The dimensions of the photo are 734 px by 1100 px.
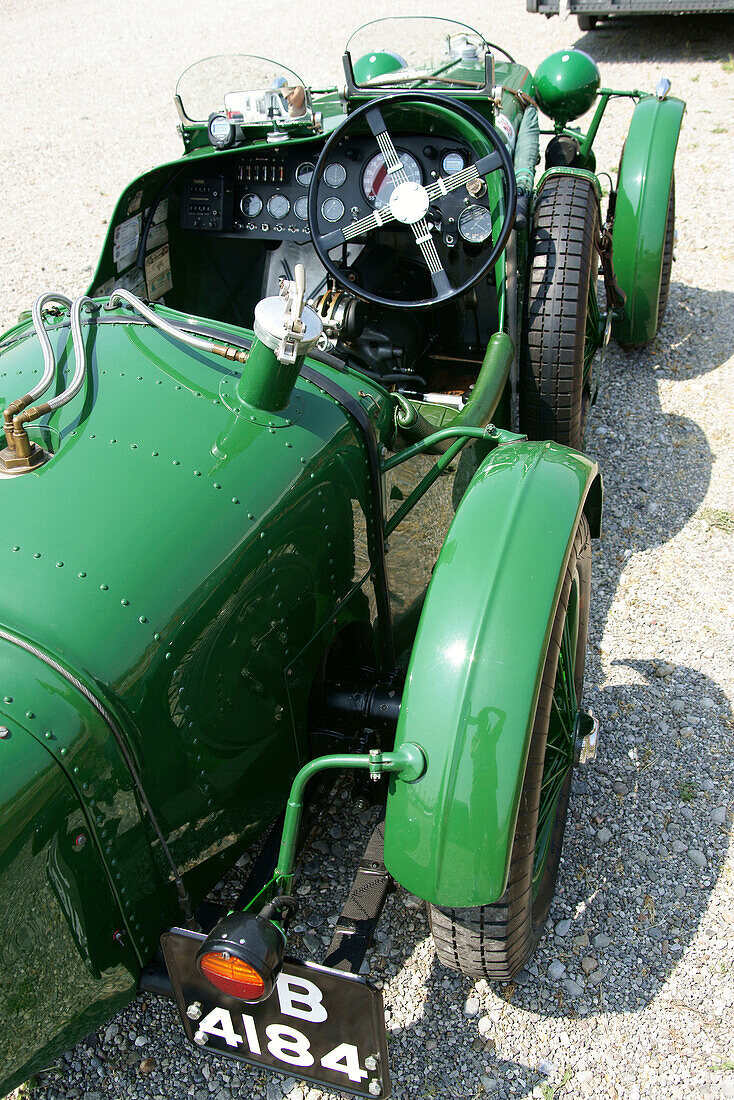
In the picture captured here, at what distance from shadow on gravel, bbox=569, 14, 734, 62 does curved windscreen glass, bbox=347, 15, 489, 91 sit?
6.45 m

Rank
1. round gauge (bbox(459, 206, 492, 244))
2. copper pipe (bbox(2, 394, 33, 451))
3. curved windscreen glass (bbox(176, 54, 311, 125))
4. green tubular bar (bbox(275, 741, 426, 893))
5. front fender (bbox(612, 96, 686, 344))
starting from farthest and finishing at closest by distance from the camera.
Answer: front fender (bbox(612, 96, 686, 344))
curved windscreen glass (bbox(176, 54, 311, 125))
round gauge (bbox(459, 206, 492, 244))
copper pipe (bbox(2, 394, 33, 451))
green tubular bar (bbox(275, 741, 426, 893))

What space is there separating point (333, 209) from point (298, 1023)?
103 inches

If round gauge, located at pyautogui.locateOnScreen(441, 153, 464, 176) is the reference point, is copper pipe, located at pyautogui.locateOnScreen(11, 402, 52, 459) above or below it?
below

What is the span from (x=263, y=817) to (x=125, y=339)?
3.95 ft

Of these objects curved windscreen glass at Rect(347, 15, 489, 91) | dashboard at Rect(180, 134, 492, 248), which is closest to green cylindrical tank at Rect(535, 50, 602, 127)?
curved windscreen glass at Rect(347, 15, 489, 91)

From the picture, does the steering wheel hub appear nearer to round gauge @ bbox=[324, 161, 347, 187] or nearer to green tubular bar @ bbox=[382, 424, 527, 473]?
round gauge @ bbox=[324, 161, 347, 187]

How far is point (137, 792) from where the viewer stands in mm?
1706

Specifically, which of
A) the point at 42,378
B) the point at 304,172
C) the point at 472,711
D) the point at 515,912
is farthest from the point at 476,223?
the point at 515,912

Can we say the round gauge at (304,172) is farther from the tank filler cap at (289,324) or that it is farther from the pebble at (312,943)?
the pebble at (312,943)

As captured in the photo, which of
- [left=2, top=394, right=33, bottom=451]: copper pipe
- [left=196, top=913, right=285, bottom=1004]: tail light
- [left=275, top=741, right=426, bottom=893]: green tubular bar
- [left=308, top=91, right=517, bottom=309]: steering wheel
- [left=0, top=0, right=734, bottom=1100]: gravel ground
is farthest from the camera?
[left=308, top=91, right=517, bottom=309]: steering wheel

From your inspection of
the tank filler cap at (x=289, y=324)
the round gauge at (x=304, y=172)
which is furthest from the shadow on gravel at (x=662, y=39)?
the tank filler cap at (x=289, y=324)

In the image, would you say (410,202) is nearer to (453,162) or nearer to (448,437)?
(453,162)

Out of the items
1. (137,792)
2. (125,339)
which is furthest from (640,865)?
(125,339)

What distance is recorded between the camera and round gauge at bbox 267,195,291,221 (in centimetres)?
384
